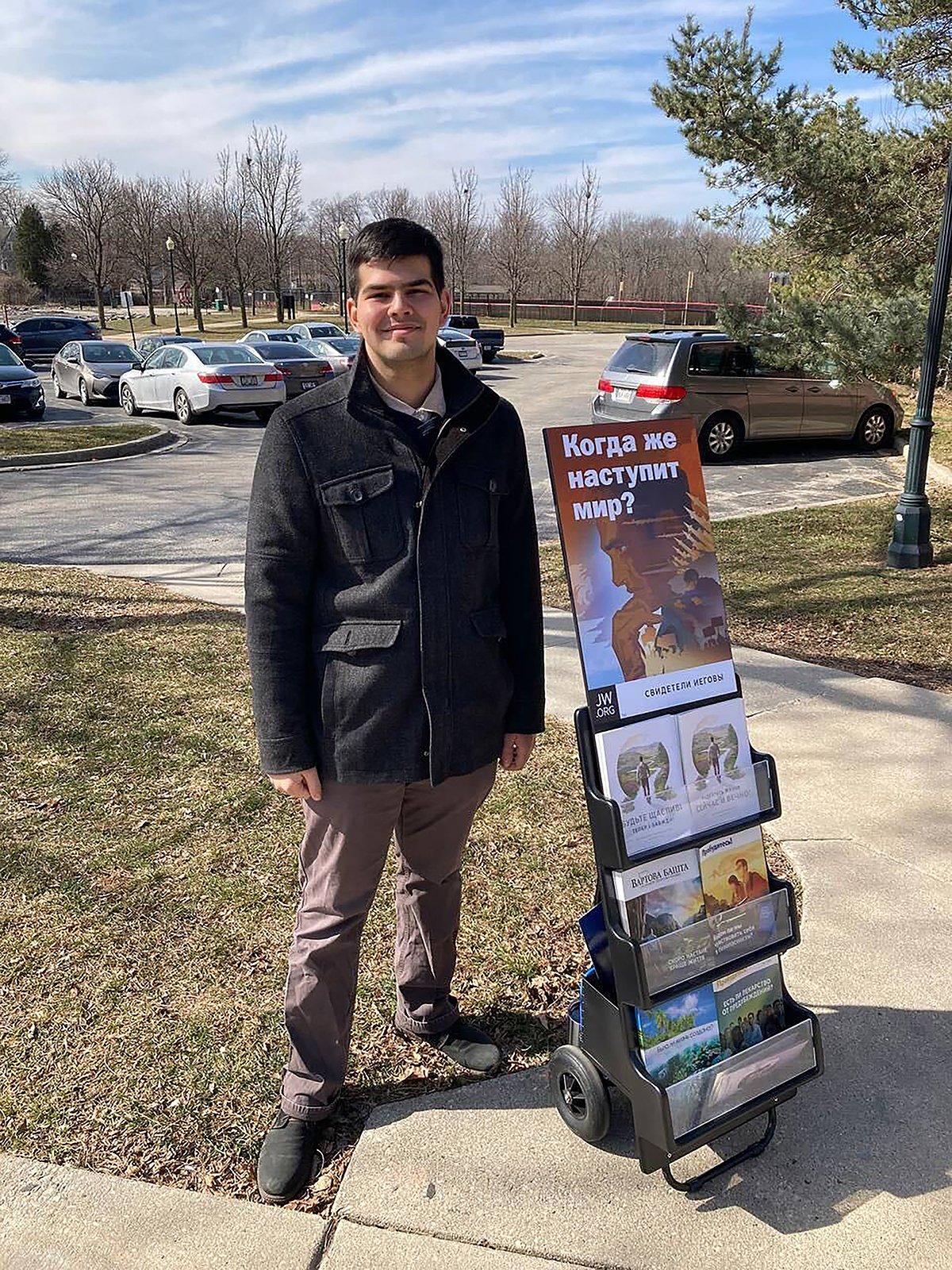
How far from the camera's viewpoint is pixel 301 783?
7.22 ft

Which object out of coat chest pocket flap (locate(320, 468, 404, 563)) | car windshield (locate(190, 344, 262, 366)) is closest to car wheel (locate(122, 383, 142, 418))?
car windshield (locate(190, 344, 262, 366))

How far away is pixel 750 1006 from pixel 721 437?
41.8 feet

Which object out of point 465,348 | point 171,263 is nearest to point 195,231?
point 171,263

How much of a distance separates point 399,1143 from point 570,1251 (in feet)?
1.57

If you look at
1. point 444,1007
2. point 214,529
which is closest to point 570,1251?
point 444,1007

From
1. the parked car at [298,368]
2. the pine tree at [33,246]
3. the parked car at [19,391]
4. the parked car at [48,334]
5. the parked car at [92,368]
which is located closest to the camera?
the parked car at [19,391]

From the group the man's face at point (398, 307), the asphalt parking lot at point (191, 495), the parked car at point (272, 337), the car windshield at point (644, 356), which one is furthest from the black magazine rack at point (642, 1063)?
the parked car at point (272, 337)

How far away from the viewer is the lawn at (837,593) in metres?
6.03

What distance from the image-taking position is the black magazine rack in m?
2.13

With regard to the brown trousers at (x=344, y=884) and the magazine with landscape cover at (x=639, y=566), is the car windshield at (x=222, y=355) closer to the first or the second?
the brown trousers at (x=344, y=884)

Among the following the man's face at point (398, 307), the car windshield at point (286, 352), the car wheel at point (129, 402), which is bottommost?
the car wheel at point (129, 402)

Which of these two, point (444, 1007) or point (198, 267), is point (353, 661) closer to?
point (444, 1007)

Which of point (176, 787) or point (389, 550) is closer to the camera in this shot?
point (389, 550)

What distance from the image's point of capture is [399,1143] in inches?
92.9
